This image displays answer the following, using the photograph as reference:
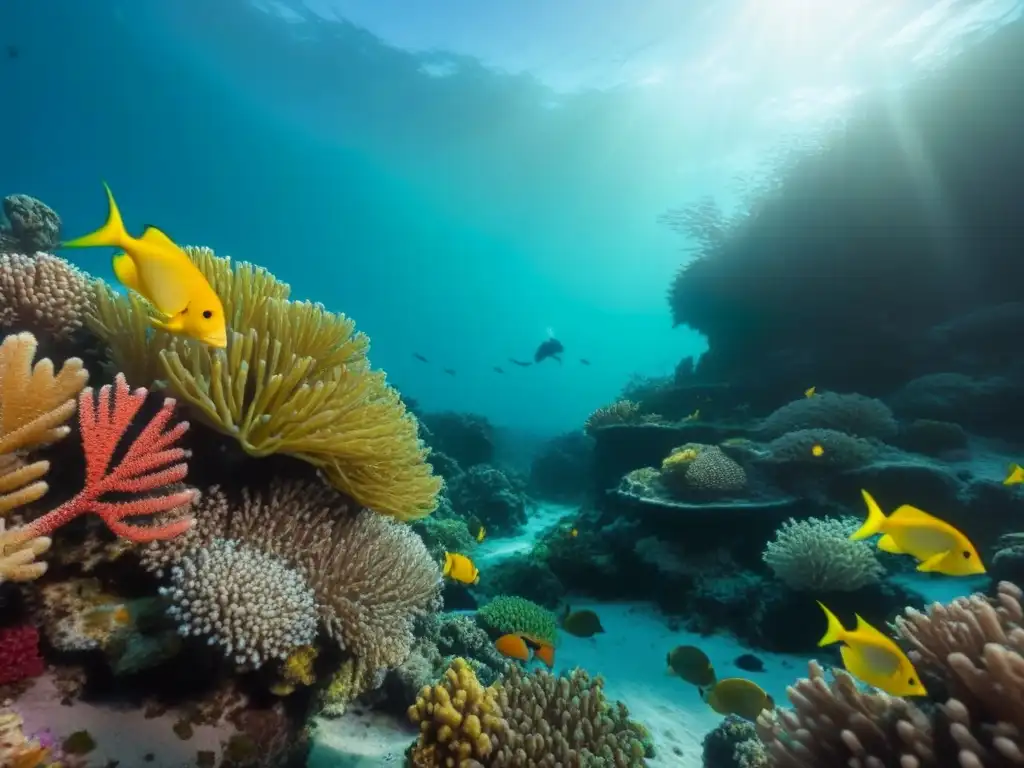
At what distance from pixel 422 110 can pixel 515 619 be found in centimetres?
4242

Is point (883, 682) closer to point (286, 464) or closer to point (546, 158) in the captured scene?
point (286, 464)

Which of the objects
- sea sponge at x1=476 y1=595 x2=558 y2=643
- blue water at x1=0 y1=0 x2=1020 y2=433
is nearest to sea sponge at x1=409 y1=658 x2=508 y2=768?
sea sponge at x1=476 y1=595 x2=558 y2=643

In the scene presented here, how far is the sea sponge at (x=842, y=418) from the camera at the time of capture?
949cm

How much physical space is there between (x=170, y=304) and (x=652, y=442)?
10.4 metres

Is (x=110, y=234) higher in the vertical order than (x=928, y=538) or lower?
lower

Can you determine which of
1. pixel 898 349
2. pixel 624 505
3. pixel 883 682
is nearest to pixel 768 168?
pixel 898 349

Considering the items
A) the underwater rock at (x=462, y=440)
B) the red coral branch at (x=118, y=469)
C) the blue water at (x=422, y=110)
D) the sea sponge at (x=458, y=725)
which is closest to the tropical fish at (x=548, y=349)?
the underwater rock at (x=462, y=440)

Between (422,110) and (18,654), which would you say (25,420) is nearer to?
(18,654)

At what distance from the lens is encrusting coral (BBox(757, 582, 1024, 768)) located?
1.74m

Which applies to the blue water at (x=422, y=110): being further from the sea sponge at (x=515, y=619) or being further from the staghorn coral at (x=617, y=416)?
the sea sponge at (x=515, y=619)

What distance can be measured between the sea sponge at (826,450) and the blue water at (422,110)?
14.5m

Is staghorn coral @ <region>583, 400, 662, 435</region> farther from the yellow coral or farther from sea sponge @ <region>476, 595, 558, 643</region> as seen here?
the yellow coral

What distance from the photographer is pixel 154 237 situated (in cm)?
181

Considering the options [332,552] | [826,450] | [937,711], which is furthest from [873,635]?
[826,450]
